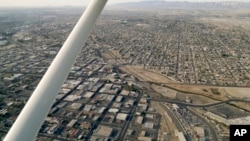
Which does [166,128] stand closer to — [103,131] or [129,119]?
[129,119]

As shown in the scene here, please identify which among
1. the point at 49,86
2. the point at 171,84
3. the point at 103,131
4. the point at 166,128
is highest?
the point at 49,86

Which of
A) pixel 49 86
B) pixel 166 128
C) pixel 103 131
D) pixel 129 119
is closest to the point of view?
pixel 49 86

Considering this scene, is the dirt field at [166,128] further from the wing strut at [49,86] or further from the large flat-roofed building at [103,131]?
the wing strut at [49,86]

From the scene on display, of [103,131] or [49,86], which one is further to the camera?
[103,131]

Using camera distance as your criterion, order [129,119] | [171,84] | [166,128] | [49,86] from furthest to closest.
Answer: [171,84] → [129,119] → [166,128] → [49,86]

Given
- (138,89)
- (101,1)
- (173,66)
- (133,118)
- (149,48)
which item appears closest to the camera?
(101,1)

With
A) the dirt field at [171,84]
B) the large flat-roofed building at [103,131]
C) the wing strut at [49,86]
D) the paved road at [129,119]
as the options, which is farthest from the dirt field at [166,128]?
the wing strut at [49,86]

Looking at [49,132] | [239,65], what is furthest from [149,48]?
[49,132]

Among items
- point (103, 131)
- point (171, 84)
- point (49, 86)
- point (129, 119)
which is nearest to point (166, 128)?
point (129, 119)

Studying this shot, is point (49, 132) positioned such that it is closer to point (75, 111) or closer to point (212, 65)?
point (75, 111)
